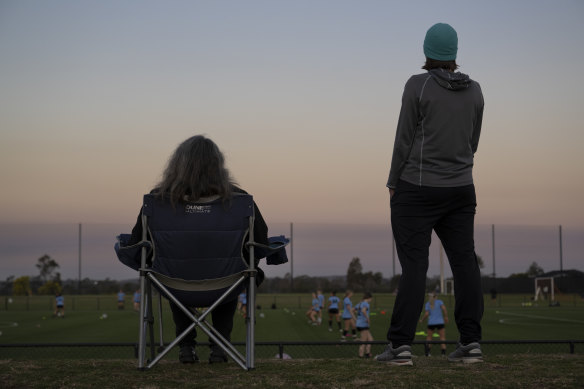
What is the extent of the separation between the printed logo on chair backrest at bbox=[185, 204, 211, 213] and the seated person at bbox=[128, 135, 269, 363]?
4cm

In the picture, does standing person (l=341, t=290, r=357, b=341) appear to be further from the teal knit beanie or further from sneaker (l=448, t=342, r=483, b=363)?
the teal knit beanie

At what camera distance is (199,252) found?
4234mm

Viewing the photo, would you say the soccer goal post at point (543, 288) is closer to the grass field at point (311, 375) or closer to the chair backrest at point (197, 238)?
the grass field at point (311, 375)

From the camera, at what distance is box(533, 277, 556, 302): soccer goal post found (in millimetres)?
63969

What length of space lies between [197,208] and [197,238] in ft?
0.61

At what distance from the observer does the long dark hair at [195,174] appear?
427 centimetres

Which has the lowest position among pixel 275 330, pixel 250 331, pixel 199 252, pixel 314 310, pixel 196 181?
pixel 275 330

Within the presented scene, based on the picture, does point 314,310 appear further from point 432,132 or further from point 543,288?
point 543,288

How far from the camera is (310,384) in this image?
3.44 metres

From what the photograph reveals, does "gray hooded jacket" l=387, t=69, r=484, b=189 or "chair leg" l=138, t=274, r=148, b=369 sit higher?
"gray hooded jacket" l=387, t=69, r=484, b=189

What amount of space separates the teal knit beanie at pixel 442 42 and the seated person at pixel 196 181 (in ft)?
4.78

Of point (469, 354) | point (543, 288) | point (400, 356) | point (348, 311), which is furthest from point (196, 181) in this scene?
point (543, 288)

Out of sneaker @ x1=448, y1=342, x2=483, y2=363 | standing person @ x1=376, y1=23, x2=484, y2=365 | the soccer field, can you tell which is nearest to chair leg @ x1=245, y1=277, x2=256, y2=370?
standing person @ x1=376, y1=23, x2=484, y2=365

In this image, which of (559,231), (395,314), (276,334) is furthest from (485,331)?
(559,231)
